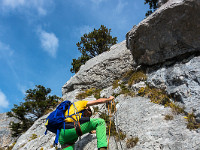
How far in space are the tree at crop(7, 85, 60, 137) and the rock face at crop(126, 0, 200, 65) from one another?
33.9 ft

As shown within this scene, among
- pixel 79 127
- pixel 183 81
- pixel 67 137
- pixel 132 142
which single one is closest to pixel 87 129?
pixel 79 127

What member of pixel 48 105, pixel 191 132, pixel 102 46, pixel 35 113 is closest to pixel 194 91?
pixel 191 132

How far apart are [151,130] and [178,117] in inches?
36.6

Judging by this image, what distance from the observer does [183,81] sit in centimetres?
485

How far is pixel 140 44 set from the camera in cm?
691

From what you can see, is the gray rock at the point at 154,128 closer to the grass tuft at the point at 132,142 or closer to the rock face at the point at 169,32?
the grass tuft at the point at 132,142

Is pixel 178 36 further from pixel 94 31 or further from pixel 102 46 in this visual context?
pixel 94 31

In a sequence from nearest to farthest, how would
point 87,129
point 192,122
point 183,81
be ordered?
point 192,122, point 87,129, point 183,81

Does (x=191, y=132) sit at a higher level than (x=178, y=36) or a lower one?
lower

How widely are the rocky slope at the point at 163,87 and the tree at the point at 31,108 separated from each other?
5.12 meters

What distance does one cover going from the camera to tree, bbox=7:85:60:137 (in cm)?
1358

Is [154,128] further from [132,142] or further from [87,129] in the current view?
[87,129]

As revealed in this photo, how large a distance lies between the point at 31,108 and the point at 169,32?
14218 millimetres

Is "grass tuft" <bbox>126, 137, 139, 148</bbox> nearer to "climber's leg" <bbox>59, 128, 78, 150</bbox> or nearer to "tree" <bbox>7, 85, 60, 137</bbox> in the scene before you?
"climber's leg" <bbox>59, 128, 78, 150</bbox>
